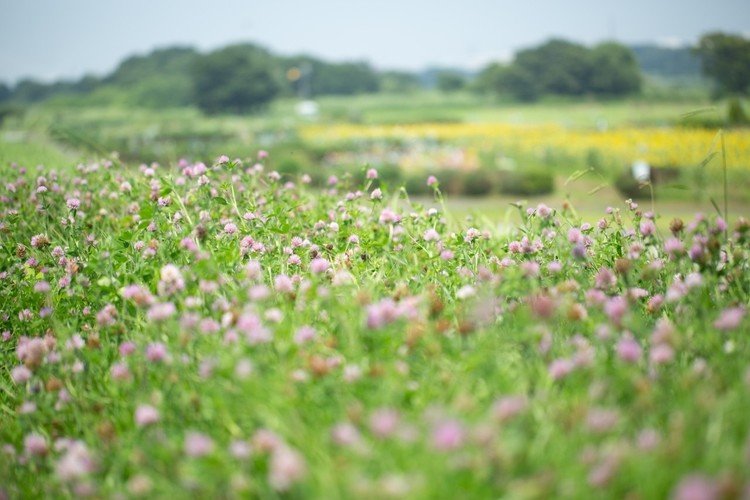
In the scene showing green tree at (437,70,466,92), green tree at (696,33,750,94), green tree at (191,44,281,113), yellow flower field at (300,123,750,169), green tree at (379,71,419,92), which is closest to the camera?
yellow flower field at (300,123,750,169)

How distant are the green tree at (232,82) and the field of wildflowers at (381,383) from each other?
5030 centimetres

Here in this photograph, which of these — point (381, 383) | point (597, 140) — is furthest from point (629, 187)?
point (381, 383)

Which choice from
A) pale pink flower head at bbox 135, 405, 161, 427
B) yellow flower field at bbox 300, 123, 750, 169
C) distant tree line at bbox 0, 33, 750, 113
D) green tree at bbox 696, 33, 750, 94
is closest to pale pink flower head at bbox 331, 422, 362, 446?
pale pink flower head at bbox 135, 405, 161, 427

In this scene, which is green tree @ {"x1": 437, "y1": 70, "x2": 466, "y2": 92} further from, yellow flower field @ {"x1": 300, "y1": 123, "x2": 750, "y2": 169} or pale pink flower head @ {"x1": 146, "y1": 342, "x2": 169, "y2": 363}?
pale pink flower head @ {"x1": 146, "y1": 342, "x2": 169, "y2": 363}

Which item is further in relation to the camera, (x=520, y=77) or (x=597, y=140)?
(x=520, y=77)

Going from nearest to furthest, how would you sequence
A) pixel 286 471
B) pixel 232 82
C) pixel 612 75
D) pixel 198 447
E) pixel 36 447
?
pixel 286 471 → pixel 198 447 → pixel 36 447 → pixel 232 82 → pixel 612 75

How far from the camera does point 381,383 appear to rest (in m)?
1.74

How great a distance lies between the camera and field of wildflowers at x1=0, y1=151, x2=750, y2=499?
1354 mm

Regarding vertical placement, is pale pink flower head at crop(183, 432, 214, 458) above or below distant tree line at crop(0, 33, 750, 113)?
below

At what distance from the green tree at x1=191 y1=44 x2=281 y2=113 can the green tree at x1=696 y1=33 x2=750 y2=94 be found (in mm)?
32475

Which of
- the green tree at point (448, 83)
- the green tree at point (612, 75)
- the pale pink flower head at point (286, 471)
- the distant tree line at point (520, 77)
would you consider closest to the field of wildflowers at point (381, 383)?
the pale pink flower head at point (286, 471)

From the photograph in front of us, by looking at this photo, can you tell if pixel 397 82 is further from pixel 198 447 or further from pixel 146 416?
pixel 198 447

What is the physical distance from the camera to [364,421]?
5.08 feet

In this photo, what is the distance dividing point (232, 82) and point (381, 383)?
5287cm
